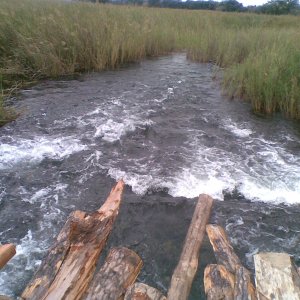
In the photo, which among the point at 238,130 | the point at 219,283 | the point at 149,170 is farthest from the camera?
the point at 238,130

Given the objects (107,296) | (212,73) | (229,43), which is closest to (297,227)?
(107,296)

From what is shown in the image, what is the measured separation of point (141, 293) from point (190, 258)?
0.61 metres

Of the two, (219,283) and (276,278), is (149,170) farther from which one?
(276,278)

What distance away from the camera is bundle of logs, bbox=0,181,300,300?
2.15 metres

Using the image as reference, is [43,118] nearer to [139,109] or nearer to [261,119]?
[139,109]

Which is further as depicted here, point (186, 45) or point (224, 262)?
point (186, 45)

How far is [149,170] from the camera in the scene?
15.8 ft

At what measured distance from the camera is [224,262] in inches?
99.7

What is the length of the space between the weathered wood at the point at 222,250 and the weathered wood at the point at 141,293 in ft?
2.04

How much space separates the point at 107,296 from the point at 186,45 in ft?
35.6

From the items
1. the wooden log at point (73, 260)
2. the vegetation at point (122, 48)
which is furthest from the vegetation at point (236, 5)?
the wooden log at point (73, 260)

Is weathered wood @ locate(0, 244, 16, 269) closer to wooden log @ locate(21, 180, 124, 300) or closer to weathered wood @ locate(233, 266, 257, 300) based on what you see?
wooden log @ locate(21, 180, 124, 300)

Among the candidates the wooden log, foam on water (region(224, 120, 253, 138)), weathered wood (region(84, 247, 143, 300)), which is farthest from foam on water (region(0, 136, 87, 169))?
weathered wood (region(84, 247, 143, 300))

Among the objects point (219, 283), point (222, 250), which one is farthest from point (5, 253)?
point (222, 250)
